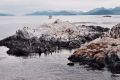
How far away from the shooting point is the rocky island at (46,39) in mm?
118544

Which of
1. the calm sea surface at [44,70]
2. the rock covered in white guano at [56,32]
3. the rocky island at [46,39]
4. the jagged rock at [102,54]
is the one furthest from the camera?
the rock covered in white guano at [56,32]

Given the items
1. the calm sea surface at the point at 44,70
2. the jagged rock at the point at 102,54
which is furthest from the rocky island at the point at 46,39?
the jagged rock at the point at 102,54

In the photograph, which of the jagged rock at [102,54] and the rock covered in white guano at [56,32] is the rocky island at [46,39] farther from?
the jagged rock at [102,54]

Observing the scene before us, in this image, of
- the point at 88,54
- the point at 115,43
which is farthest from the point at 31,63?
the point at 115,43

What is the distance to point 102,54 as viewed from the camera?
93.3m

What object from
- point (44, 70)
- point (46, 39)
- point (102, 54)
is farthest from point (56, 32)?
point (44, 70)

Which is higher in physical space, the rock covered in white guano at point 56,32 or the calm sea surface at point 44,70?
the rock covered in white guano at point 56,32

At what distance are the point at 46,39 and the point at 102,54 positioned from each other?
46.2 metres

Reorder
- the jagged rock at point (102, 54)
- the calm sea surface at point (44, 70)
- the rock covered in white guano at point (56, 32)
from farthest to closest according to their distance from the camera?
the rock covered in white guano at point (56, 32), the jagged rock at point (102, 54), the calm sea surface at point (44, 70)

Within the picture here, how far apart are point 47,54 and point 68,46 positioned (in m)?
19.4

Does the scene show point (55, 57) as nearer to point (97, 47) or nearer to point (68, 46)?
point (97, 47)

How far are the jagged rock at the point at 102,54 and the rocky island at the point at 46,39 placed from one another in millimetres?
20606

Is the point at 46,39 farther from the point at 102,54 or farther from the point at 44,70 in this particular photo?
the point at 44,70

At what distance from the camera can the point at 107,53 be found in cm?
9238
